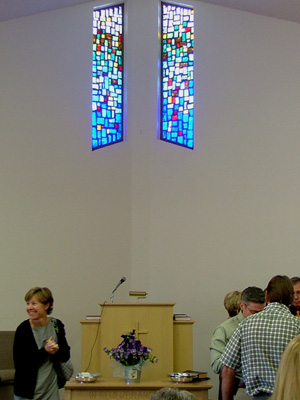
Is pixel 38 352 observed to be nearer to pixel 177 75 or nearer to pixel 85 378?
pixel 85 378

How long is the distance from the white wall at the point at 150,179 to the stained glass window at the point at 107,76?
193 millimetres

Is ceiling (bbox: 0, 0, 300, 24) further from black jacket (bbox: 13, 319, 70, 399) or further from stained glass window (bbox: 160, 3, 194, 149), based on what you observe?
black jacket (bbox: 13, 319, 70, 399)

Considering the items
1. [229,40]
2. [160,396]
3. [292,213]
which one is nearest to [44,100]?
[229,40]

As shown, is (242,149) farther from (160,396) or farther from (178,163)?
(160,396)

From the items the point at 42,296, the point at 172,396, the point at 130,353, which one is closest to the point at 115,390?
the point at 130,353

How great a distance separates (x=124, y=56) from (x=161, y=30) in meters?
0.61

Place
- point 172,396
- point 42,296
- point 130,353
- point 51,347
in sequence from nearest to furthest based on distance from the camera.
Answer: point 172,396
point 51,347
point 42,296
point 130,353

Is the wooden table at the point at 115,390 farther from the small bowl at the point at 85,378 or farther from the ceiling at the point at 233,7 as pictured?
the ceiling at the point at 233,7

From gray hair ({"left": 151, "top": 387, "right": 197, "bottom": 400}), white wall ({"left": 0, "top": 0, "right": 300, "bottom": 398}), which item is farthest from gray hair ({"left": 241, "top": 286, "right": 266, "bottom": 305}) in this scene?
white wall ({"left": 0, "top": 0, "right": 300, "bottom": 398})

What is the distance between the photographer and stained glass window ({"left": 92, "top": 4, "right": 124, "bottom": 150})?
900 cm

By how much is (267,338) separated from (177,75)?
5.84m

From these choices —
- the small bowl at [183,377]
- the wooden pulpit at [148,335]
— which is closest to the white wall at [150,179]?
the wooden pulpit at [148,335]

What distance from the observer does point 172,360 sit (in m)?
5.80

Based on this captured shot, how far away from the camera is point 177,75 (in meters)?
9.16
